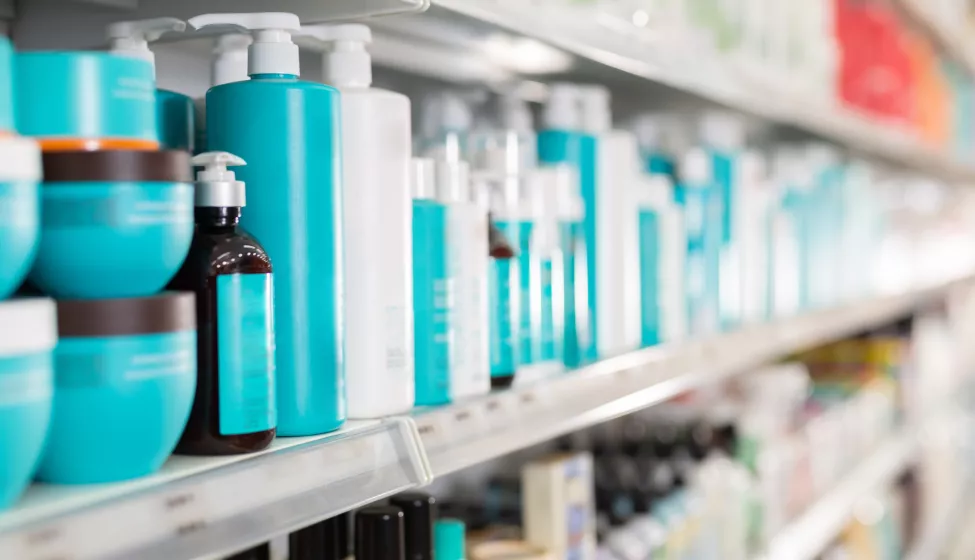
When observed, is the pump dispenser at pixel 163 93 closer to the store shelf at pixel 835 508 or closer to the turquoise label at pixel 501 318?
the turquoise label at pixel 501 318

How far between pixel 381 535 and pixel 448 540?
0.43ft

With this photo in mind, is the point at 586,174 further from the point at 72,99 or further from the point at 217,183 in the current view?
the point at 72,99

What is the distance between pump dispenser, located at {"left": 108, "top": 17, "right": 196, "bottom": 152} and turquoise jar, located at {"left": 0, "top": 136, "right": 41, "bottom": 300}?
0.68 feet

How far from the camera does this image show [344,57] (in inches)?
32.1

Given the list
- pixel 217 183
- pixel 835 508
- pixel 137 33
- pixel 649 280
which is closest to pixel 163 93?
pixel 137 33

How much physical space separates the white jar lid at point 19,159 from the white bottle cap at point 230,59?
26 cm

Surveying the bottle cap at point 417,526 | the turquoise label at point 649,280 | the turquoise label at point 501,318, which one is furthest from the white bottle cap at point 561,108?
the bottle cap at point 417,526

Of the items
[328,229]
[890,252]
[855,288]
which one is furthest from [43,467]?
[890,252]

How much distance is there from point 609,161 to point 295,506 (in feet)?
2.39

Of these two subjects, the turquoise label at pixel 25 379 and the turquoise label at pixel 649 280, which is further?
the turquoise label at pixel 649 280

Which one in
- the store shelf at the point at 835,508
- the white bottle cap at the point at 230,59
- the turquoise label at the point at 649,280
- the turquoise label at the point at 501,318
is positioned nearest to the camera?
the white bottle cap at the point at 230,59

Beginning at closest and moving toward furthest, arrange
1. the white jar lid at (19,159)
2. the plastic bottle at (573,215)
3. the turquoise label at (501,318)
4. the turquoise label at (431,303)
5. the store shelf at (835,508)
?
1. the white jar lid at (19,159)
2. the turquoise label at (431,303)
3. the turquoise label at (501,318)
4. the plastic bottle at (573,215)
5. the store shelf at (835,508)

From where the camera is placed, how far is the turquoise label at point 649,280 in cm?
138

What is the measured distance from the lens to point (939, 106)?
346 centimetres
